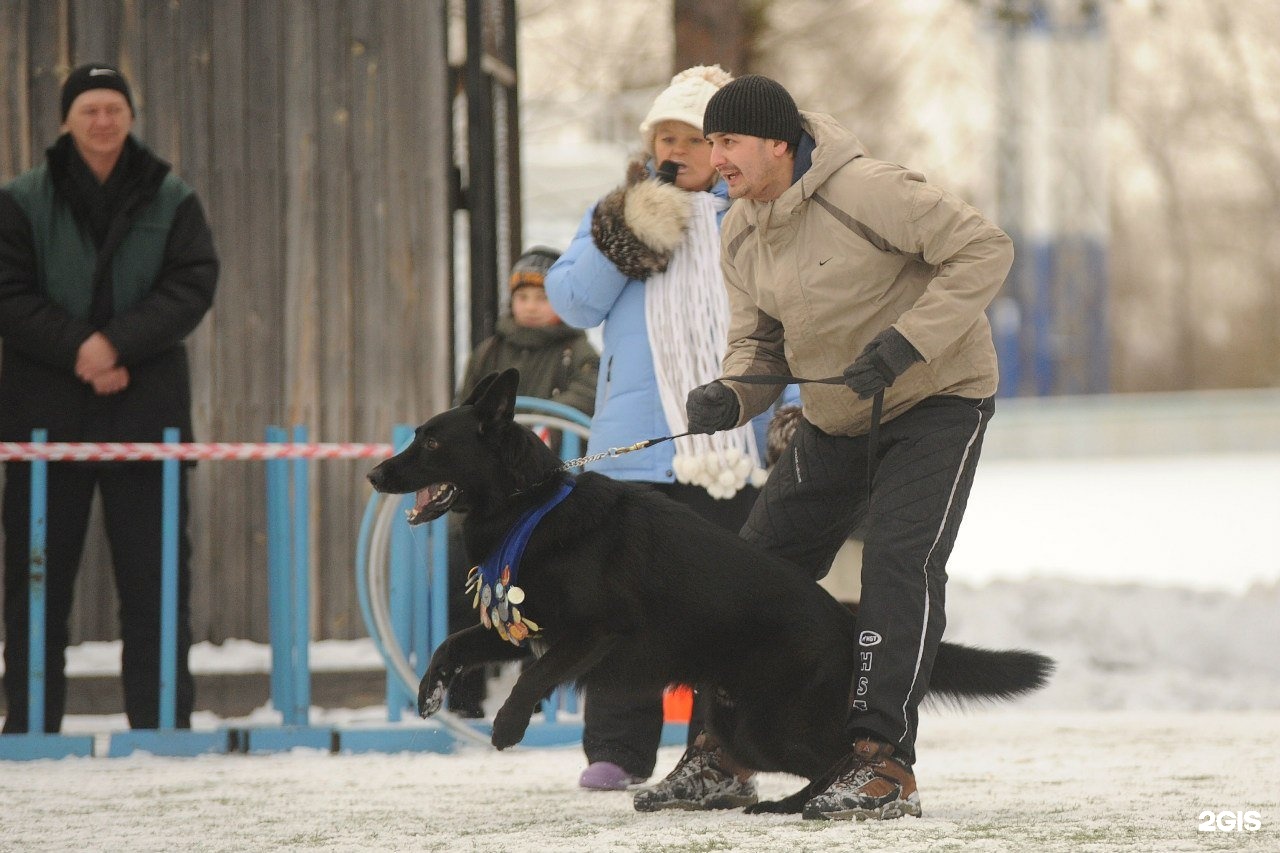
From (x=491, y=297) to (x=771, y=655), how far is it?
3.39 metres

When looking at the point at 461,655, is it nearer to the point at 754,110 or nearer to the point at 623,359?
the point at 623,359

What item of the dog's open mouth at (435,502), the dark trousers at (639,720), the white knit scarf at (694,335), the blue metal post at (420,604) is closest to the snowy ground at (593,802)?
the dark trousers at (639,720)

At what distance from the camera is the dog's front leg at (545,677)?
3.28 m

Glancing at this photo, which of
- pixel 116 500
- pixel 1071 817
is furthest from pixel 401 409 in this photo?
pixel 1071 817

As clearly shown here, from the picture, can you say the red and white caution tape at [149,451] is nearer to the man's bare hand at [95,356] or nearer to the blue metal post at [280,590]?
the blue metal post at [280,590]

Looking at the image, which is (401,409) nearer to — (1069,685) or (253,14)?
(253,14)

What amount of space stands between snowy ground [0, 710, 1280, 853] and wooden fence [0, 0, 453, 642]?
1.55 metres

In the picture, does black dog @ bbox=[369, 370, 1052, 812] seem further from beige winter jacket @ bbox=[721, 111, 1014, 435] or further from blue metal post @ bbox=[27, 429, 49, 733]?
blue metal post @ bbox=[27, 429, 49, 733]

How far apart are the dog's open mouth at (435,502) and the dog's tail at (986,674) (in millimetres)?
1125

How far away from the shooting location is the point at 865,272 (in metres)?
3.35

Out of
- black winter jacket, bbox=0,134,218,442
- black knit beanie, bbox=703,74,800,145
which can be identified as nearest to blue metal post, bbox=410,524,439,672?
black winter jacket, bbox=0,134,218,442

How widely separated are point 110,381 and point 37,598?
2.30ft

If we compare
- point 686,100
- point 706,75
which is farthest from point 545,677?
point 706,75

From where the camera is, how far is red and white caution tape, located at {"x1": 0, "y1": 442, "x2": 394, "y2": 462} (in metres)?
4.79
